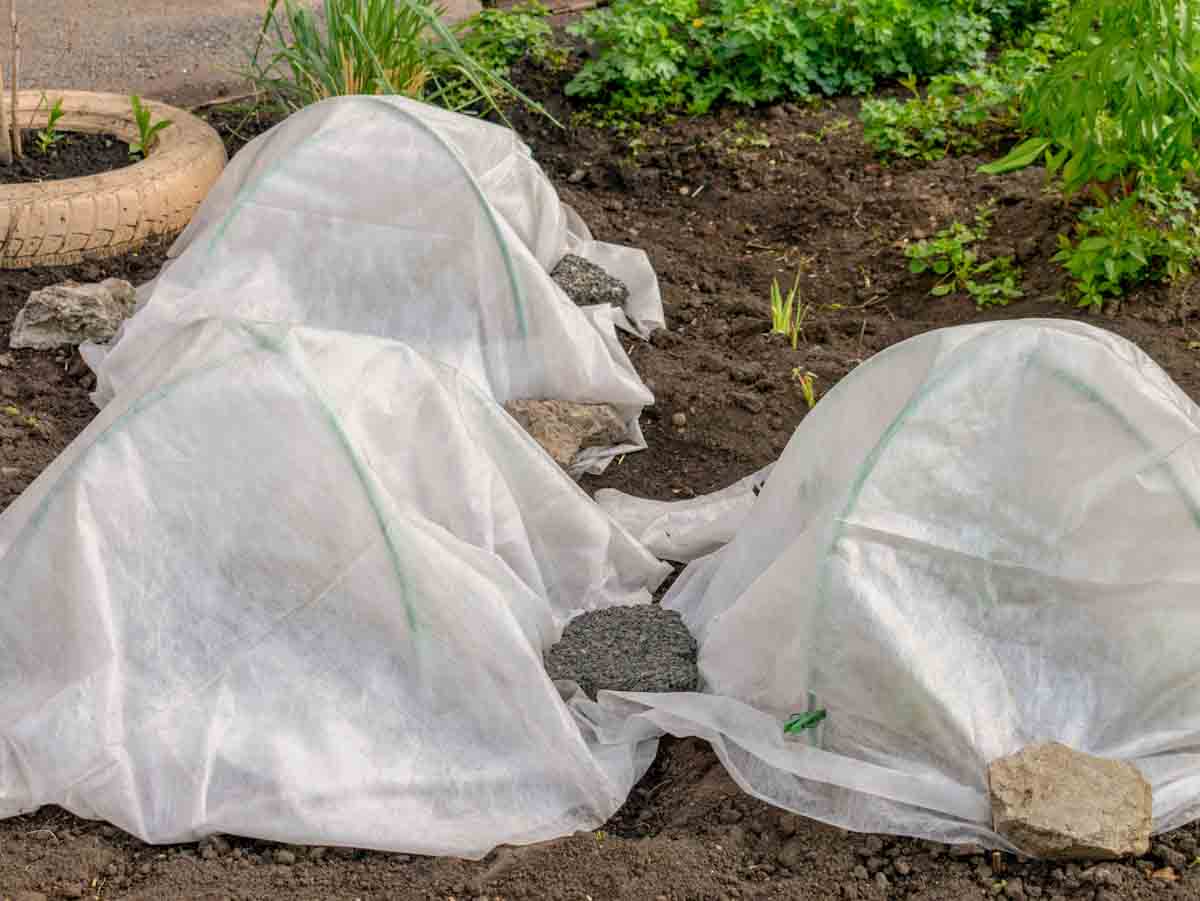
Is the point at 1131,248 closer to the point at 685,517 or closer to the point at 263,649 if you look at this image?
the point at 685,517

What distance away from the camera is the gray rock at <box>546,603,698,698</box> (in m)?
2.65

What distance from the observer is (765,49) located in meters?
5.31

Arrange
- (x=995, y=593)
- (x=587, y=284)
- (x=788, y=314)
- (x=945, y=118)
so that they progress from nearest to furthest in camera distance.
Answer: (x=995, y=593) → (x=788, y=314) → (x=587, y=284) → (x=945, y=118)

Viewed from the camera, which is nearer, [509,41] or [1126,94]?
[1126,94]

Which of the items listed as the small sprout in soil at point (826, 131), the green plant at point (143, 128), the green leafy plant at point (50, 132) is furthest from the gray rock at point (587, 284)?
the green leafy plant at point (50, 132)

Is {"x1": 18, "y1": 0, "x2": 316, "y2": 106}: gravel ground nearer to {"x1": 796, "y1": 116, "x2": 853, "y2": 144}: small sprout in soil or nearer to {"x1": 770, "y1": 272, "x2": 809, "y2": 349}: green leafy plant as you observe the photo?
{"x1": 796, "y1": 116, "x2": 853, "y2": 144}: small sprout in soil

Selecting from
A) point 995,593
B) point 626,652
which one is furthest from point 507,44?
point 995,593

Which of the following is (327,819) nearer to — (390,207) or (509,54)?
(390,207)

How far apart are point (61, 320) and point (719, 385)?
1.73 metres

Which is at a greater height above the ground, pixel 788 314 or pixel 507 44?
pixel 507 44

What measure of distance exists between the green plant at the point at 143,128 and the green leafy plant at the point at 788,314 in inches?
77.0

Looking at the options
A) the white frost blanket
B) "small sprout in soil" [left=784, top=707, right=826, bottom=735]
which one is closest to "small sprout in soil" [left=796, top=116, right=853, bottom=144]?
the white frost blanket

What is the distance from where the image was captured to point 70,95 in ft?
15.5

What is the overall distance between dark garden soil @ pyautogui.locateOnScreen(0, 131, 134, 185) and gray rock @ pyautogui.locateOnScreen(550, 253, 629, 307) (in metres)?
1.47
